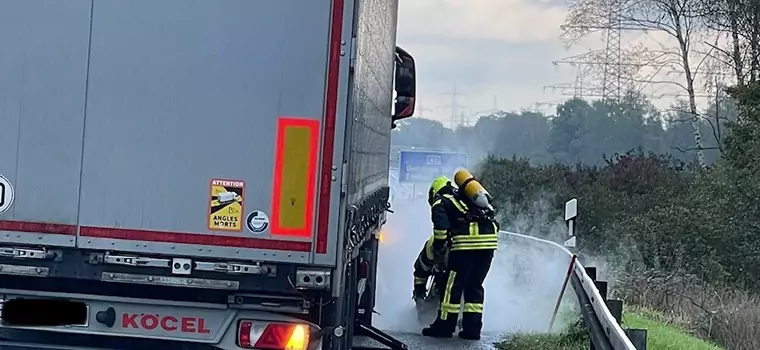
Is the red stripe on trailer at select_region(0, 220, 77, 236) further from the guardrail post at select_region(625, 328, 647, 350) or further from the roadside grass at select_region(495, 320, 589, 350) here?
the roadside grass at select_region(495, 320, 589, 350)

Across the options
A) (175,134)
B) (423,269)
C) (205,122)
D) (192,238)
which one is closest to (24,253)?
(192,238)

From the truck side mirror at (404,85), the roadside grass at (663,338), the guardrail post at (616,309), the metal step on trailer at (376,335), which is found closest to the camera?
the guardrail post at (616,309)

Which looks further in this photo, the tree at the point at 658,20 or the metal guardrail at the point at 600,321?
the tree at the point at 658,20

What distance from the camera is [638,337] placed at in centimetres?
681

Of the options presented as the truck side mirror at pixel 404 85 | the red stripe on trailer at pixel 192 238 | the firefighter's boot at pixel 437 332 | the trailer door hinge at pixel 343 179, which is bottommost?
the firefighter's boot at pixel 437 332

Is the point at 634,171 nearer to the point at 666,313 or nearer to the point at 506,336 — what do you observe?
the point at 666,313

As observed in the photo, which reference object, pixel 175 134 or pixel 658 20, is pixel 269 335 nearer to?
pixel 175 134

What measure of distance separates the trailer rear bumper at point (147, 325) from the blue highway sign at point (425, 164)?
69.7 feet

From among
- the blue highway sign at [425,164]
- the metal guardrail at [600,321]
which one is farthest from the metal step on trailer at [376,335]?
the blue highway sign at [425,164]

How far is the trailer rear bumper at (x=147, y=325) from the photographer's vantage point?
5828 millimetres

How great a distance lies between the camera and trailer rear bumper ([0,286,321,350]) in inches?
229

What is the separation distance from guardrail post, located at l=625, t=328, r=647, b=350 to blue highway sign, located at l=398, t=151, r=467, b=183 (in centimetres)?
2017

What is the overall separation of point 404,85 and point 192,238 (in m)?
5.26

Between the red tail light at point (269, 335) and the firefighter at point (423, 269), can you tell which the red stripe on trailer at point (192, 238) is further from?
the firefighter at point (423, 269)
